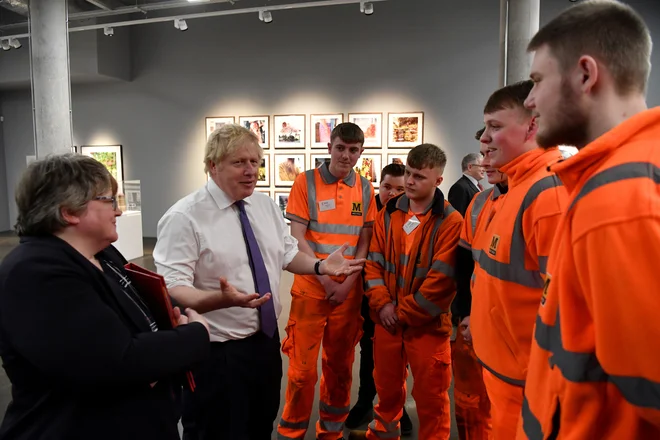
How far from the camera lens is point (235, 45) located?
8.88m

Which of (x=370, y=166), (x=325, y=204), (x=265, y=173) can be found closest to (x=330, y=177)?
(x=325, y=204)

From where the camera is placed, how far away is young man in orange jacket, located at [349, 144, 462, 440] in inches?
94.3

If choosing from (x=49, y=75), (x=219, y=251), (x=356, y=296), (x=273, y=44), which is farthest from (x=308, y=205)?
(x=273, y=44)

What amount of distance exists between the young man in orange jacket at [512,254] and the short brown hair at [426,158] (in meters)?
0.69

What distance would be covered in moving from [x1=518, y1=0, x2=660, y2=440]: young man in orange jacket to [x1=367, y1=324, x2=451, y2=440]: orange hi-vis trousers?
4.55 feet

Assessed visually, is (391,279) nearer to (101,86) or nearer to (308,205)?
(308,205)

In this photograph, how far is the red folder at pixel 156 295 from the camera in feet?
4.54

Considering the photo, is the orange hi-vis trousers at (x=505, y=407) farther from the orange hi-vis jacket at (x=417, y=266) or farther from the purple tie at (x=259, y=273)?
the purple tie at (x=259, y=273)

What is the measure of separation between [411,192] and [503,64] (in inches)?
116

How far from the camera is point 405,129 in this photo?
8.11m

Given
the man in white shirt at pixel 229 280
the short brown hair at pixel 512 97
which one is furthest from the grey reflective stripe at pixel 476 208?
the man in white shirt at pixel 229 280

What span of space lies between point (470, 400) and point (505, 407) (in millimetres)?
798

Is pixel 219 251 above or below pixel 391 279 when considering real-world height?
above

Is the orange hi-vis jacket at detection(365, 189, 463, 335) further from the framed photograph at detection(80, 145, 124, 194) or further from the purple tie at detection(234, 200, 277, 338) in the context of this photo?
the framed photograph at detection(80, 145, 124, 194)
